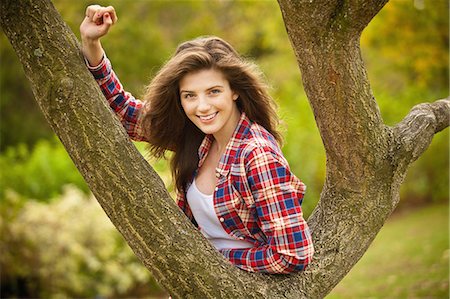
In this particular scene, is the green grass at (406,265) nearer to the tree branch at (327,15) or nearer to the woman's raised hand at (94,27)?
the tree branch at (327,15)

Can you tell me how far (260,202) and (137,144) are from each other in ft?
20.2

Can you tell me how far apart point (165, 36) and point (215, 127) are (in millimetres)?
18880

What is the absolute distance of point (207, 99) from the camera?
262cm

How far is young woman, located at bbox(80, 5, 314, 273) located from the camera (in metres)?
2.39

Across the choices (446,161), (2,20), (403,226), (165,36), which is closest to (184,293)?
(2,20)

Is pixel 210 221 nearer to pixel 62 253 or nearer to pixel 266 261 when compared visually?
pixel 266 261

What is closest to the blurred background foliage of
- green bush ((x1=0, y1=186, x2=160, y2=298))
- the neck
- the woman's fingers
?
green bush ((x1=0, y1=186, x2=160, y2=298))

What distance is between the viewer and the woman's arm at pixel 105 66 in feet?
8.02

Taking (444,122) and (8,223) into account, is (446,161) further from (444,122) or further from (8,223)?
(444,122)

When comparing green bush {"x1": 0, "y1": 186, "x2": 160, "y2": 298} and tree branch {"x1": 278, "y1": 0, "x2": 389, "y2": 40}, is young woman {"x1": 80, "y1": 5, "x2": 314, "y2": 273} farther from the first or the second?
green bush {"x1": 0, "y1": 186, "x2": 160, "y2": 298}

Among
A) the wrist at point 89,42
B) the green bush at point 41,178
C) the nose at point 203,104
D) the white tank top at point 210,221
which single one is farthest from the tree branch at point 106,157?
the green bush at point 41,178

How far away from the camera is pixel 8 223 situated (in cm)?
649

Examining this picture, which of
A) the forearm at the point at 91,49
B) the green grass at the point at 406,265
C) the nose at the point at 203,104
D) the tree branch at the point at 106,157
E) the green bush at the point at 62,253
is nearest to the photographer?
the tree branch at the point at 106,157

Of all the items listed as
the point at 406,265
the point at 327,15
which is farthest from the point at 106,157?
the point at 406,265
